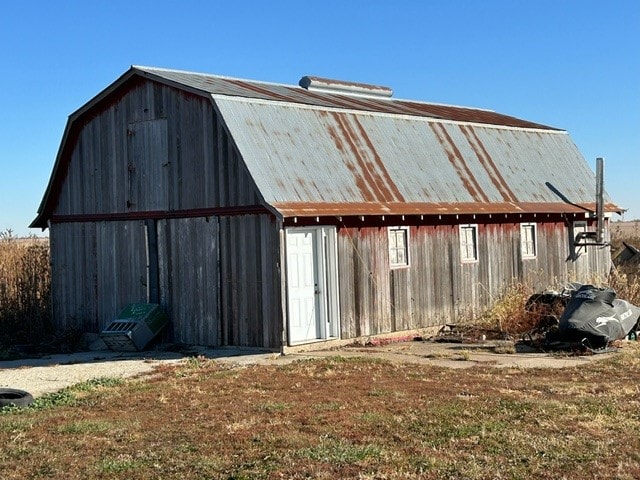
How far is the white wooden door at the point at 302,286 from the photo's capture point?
17.4 meters

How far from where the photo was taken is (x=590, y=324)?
53.9 ft

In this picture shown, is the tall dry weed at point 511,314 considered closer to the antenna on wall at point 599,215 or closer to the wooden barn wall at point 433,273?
the wooden barn wall at point 433,273

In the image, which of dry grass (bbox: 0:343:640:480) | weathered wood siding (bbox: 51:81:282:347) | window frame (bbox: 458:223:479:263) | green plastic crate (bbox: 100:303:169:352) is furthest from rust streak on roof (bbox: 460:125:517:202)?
green plastic crate (bbox: 100:303:169:352)

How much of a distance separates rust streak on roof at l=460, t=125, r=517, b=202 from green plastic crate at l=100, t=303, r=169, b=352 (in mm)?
8873

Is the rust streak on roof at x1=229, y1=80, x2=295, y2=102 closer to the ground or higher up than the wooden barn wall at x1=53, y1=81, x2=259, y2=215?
higher up

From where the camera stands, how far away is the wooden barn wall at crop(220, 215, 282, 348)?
56.5ft

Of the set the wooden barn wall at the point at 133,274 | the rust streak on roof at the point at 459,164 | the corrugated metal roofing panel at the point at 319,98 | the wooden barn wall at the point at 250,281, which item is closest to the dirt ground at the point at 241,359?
the wooden barn wall at the point at 250,281

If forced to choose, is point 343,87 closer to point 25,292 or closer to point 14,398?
point 25,292

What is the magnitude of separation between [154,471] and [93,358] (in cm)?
1001

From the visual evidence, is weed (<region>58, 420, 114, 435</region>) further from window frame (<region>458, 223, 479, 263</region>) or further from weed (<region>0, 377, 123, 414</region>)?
window frame (<region>458, 223, 479, 263</region>)

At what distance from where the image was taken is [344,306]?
18344mm

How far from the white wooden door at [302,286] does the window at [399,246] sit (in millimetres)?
2320

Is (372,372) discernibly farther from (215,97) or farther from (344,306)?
(215,97)

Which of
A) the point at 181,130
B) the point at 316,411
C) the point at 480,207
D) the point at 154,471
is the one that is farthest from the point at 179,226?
the point at 154,471
